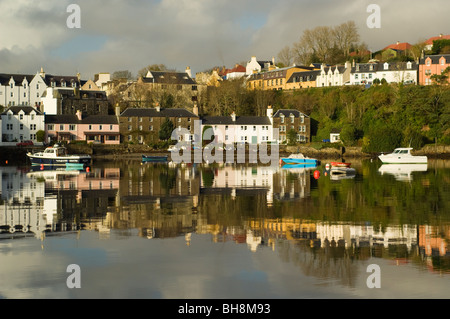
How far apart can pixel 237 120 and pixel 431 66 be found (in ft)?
96.1

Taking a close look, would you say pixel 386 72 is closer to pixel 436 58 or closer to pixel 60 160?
pixel 436 58

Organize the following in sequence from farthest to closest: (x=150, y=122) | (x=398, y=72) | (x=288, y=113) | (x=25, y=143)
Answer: (x=398, y=72)
(x=288, y=113)
(x=150, y=122)
(x=25, y=143)

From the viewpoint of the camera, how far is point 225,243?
50.5 feet

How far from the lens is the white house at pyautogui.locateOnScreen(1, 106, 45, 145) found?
67.9m

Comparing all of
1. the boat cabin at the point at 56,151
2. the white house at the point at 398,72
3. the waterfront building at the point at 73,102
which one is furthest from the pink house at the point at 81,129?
the white house at the point at 398,72

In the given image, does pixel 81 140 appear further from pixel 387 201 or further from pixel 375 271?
pixel 375 271

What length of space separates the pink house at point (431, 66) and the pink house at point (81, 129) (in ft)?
144

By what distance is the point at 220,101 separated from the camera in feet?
272

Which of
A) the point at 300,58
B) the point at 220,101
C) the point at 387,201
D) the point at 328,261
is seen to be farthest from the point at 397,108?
the point at 328,261

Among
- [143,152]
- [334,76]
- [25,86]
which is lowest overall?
[143,152]

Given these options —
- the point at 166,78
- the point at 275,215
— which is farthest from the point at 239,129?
the point at 275,215

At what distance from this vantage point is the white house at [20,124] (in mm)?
67938

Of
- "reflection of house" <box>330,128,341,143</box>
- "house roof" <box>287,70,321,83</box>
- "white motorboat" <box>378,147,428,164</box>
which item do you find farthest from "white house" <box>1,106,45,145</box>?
"white motorboat" <box>378,147,428,164</box>

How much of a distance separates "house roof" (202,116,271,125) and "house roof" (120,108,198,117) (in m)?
2.22
